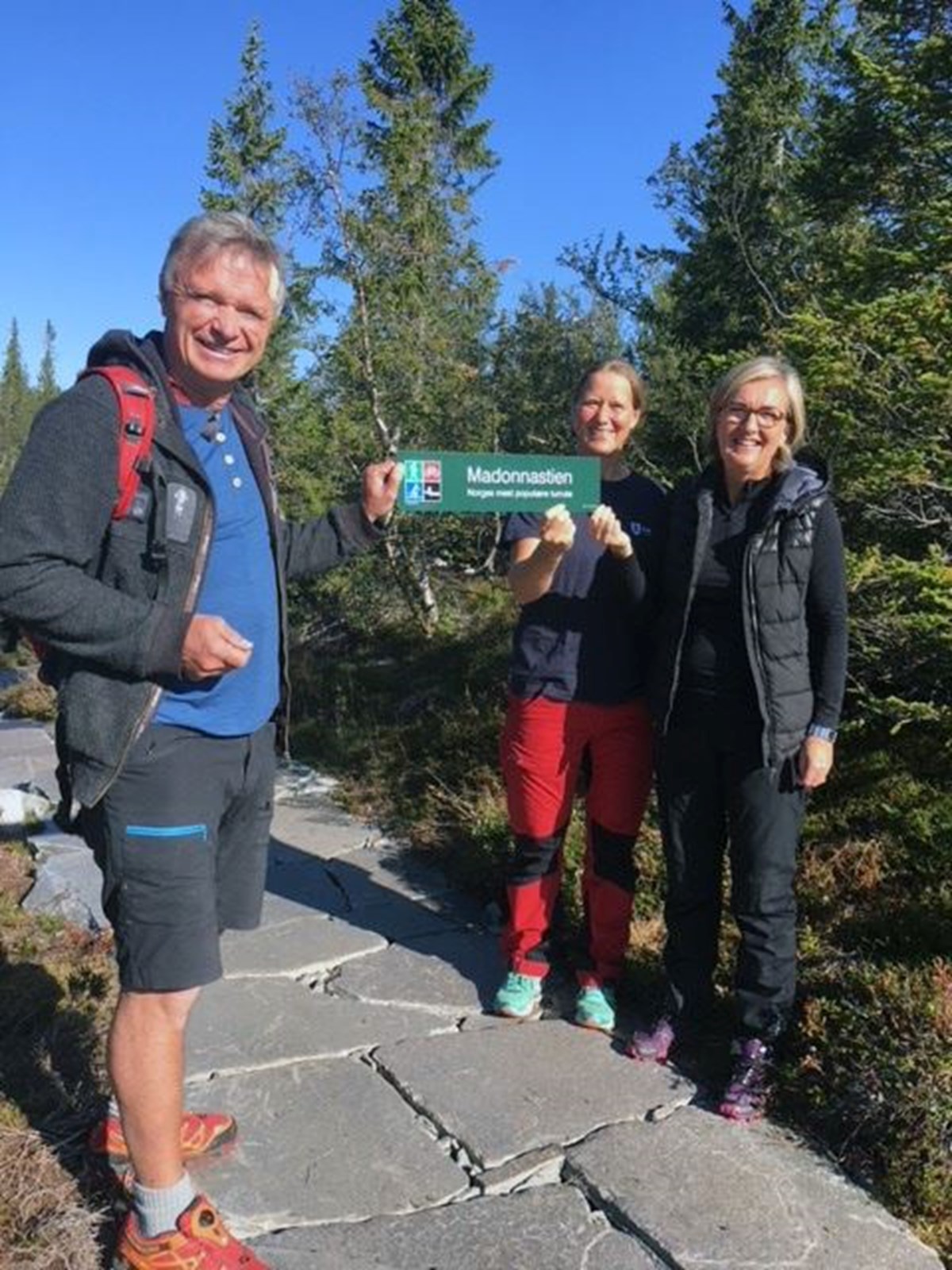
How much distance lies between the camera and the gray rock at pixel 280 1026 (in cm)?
341

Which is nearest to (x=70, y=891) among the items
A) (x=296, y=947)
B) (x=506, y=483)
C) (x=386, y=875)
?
(x=296, y=947)

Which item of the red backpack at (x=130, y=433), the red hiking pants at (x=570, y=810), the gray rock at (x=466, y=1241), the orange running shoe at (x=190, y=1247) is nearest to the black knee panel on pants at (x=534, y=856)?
the red hiking pants at (x=570, y=810)

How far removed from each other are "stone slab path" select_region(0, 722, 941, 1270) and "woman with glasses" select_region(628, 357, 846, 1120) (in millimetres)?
351

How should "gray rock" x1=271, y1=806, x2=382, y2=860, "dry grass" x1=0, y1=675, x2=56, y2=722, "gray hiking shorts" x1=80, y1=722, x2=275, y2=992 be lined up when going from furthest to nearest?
1. "dry grass" x1=0, y1=675, x2=56, y2=722
2. "gray rock" x1=271, y1=806, x2=382, y2=860
3. "gray hiking shorts" x1=80, y1=722, x2=275, y2=992

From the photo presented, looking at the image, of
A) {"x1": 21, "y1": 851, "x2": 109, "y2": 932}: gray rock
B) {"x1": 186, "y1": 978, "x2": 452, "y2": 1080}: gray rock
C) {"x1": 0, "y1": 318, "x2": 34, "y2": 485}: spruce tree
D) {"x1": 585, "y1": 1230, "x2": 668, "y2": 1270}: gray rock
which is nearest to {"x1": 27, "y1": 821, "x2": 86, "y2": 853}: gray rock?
{"x1": 21, "y1": 851, "x2": 109, "y2": 932}: gray rock

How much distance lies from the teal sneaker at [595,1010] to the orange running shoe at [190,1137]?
48.0 inches

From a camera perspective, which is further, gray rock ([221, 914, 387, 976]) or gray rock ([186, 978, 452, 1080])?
gray rock ([221, 914, 387, 976])

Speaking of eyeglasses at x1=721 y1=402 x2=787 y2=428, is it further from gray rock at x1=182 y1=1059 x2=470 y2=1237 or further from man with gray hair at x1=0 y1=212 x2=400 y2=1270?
gray rock at x1=182 y1=1059 x2=470 y2=1237

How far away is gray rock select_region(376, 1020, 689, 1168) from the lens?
301 cm

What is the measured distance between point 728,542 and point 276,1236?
2.22 metres

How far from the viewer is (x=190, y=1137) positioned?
2822 millimetres

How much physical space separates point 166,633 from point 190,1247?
1.37 meters

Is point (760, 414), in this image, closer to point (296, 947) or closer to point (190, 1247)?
point (190, 1247)

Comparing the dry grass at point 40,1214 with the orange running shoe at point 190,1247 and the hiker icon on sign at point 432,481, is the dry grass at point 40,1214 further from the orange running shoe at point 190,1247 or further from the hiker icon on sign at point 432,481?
the hiker icon on sign at point 432,481
